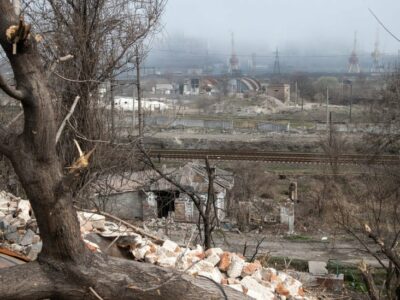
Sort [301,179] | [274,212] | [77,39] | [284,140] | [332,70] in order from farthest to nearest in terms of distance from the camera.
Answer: [332,70]
[284,140]
[301,179]
[274,212]
[77,39]

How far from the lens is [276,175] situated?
21.4 metres

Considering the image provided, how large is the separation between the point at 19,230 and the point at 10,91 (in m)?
2.57

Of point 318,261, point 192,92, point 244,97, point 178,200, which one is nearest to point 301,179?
point 178,200

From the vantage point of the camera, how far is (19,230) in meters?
5.68

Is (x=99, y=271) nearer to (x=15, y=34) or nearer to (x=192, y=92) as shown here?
(x=15, y=34)

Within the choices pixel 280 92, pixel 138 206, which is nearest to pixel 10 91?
pixel 138 206

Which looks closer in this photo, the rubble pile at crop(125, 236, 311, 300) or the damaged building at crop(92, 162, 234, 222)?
the rubble pile at crop(125, 236, 311, 300)

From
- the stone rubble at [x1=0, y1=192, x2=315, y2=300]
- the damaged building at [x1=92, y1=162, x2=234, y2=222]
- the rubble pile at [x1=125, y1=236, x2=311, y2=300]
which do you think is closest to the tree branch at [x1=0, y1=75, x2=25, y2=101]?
the stone rubble at [x1=0, y1=192, x2=315, y2=300]

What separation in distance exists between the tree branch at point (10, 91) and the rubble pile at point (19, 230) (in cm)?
168

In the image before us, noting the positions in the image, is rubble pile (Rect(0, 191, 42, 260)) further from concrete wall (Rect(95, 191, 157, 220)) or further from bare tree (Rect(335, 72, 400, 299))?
concrete wall (Rect(95, 191, 157, 220))

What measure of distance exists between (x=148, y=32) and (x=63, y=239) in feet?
19.5

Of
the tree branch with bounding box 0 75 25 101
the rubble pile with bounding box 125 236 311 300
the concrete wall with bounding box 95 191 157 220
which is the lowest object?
the concrete wall with bounding box 95 191 157 220

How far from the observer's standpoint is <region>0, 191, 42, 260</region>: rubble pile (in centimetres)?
521

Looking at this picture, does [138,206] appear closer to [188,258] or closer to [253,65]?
[188,258]
